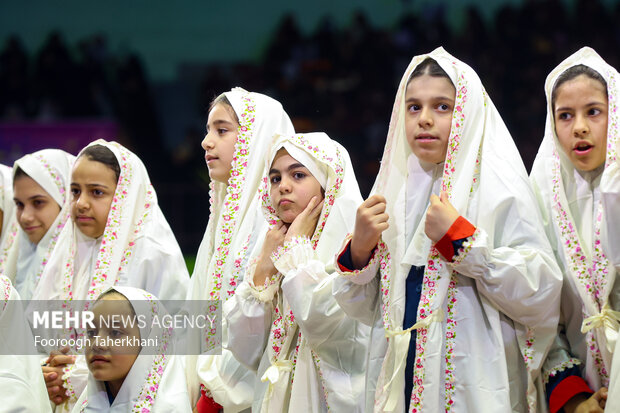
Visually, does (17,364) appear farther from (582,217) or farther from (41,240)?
(582,217)

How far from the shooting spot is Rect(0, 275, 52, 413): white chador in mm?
2887

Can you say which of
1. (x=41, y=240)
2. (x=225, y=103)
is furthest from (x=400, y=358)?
(x=41, y=240)

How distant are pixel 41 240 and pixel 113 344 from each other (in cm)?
132

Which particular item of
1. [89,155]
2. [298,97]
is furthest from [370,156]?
[89,155]

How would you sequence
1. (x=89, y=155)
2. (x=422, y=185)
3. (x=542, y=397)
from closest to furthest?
(x=542, y=397), (x=422, y=185), (x=89, y=155)

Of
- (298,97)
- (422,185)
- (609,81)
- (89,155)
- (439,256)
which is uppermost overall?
(298,97)

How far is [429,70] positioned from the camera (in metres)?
2.57

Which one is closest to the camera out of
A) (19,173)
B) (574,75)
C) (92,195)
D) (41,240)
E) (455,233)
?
(455,233)

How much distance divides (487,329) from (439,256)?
25 cm

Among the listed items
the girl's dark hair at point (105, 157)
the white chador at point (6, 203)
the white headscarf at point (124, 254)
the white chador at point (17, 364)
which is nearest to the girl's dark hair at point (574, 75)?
the white headscarf at point (124, 254)

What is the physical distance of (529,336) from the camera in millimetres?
2371

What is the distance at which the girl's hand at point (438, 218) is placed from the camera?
2258mm

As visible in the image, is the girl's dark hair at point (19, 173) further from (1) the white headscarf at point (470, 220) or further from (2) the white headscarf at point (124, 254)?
(1) the white headscarf at point (470, 220)

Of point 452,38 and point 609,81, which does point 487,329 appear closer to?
point 609,81
